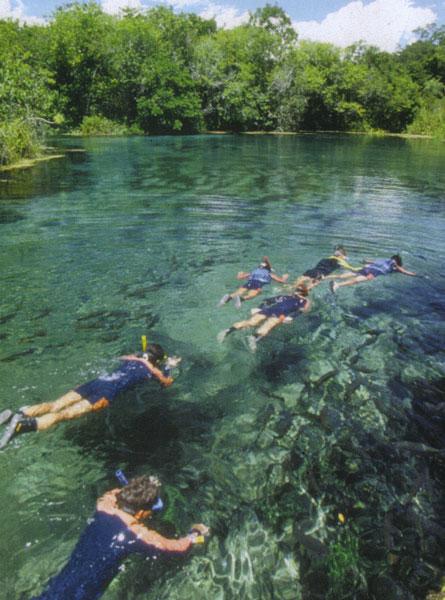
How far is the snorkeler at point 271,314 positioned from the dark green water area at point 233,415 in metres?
0.21

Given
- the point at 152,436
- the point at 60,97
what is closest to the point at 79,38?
the point at 60,97

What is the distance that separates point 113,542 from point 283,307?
614 cm

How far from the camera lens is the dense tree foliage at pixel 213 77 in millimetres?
60406

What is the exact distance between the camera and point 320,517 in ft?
16.8

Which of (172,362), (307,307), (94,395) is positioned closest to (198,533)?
(94,395)

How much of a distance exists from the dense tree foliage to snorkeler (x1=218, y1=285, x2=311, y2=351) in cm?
5525

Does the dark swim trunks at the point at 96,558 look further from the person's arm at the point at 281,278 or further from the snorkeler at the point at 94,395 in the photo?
the person's arm at the point at 281,278

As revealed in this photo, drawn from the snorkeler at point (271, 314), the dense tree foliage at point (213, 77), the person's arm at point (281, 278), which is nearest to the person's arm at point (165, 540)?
the snorkeler at point (271, 314)

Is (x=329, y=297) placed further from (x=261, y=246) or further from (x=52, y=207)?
(x=52, y=207)

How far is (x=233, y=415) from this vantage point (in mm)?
6707

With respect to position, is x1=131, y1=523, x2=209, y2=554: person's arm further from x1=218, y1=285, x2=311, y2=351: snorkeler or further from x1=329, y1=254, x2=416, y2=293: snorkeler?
x1=329, y1=254, x2=416, y2=293: snorkeler

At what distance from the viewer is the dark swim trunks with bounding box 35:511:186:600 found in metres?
4.09

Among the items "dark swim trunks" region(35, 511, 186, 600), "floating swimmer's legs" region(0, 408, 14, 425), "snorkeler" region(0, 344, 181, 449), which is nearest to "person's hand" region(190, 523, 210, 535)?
"dark swim trunks" region(35, 511, 186, 600)

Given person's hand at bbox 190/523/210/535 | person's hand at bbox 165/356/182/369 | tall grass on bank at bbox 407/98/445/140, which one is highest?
tall grass on bank at bbox 407/98/445/140
